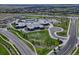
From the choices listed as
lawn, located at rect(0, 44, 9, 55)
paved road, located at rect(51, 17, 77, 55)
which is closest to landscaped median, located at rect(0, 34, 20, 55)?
lawn, located at rect(0, 44, 9, 55)

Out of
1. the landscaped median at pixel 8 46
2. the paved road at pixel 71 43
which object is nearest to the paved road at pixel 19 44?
the landscaped median at pixel 8 46

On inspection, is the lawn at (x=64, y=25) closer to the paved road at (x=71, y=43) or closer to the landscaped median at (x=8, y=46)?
the paved road at (x=71, y=43)

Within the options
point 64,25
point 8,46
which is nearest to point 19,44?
point 8,46

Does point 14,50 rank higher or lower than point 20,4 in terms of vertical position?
lower

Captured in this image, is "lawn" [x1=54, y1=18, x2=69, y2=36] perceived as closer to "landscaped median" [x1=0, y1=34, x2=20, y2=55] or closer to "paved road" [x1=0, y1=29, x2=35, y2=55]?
"paved road" [x1=0, y1=29, x2=35, y2=55]

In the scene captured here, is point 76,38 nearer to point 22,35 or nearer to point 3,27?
point 22,35
